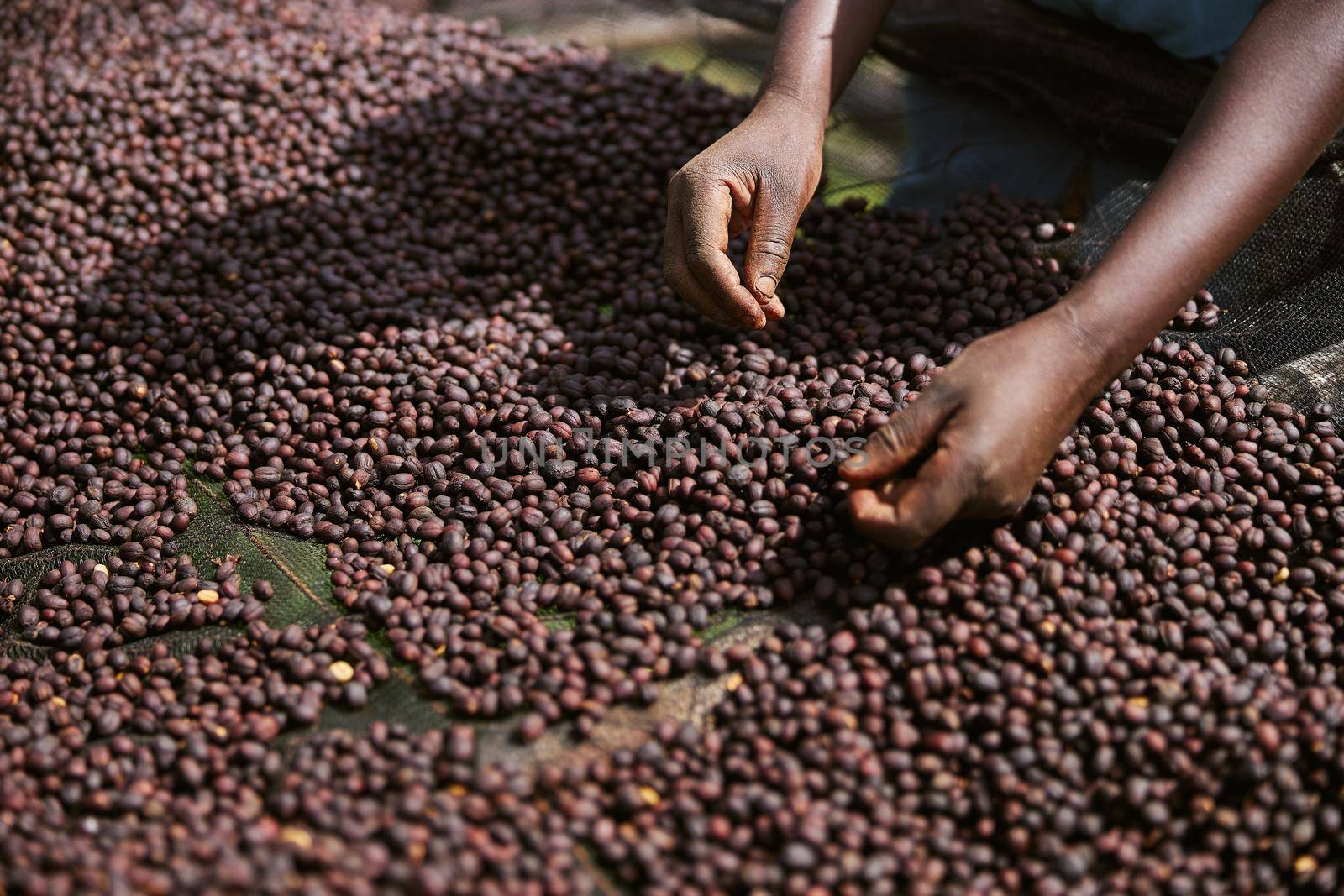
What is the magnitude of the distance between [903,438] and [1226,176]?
3.09 ft

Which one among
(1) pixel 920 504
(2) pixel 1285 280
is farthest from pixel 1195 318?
(1) pixel 920 504

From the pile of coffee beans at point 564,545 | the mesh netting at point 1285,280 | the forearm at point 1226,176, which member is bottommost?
the pile of coffee beans at point 564,545

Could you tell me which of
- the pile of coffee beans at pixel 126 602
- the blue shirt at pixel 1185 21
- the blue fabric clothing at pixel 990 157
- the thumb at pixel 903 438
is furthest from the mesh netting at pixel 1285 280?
the pile of coffee beans at pixel 126 602

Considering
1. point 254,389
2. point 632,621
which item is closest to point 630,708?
point 632,621

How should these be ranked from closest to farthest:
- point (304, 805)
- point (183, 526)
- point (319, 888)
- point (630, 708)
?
point (319, 888) → point (304, 805) → point (630, 708) → point (183, 526)

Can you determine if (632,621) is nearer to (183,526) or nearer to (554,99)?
(183,526)

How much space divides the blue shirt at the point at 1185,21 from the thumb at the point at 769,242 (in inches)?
58.9

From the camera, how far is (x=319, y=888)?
5.36 ft

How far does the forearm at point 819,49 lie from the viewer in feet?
9.36

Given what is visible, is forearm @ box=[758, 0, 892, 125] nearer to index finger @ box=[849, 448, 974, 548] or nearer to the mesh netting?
the mesh netting

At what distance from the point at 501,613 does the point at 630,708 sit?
385 mm

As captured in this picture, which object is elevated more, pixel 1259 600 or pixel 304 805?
pixel 1259 600

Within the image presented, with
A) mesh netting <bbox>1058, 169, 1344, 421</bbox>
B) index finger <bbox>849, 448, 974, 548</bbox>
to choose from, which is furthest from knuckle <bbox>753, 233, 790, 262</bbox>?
mesh netting <bbox>1058, 169, 1344, 421</bbox>

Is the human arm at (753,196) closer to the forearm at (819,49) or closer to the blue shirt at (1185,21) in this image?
the forearm at (819,49)
